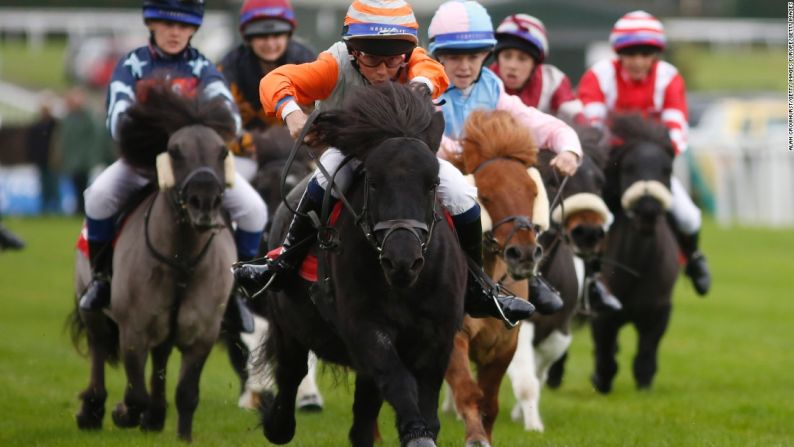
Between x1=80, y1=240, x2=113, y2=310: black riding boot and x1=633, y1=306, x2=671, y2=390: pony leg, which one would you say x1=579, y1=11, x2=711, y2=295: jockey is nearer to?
x1=633, y1=306, x2=671, y2=390: pony leg

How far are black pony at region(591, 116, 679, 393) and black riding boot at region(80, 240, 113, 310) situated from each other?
421cm

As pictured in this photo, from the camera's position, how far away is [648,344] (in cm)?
Result: 1206

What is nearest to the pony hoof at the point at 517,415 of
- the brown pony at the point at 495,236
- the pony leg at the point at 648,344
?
the brown pony at the point at 495,236

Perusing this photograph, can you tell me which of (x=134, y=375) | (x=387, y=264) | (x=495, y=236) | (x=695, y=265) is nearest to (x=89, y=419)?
(x=134, y=375)

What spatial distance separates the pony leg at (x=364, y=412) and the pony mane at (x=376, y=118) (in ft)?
4.69

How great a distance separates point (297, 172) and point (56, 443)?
10.4 ft

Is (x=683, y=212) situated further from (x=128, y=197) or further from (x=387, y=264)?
(x=387, y=264)

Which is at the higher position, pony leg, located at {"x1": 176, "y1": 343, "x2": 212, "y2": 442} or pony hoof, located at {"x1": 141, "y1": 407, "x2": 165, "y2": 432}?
pony leg, located at {"x1": 176, "y1": 343, "x2": 212, "y2": 442}

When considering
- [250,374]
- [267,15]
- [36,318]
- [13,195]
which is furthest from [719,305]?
[13,195]

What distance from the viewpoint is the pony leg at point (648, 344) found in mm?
12031

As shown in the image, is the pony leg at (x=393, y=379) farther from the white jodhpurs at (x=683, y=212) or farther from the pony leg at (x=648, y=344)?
the white jodhpurs at (x=683, y=212)

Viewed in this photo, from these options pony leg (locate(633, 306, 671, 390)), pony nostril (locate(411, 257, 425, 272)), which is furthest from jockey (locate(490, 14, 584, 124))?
pony nostril (locate(411, 257, 425, 272))

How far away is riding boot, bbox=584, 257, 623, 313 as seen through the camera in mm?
11304

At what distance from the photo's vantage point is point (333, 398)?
11398 mm
